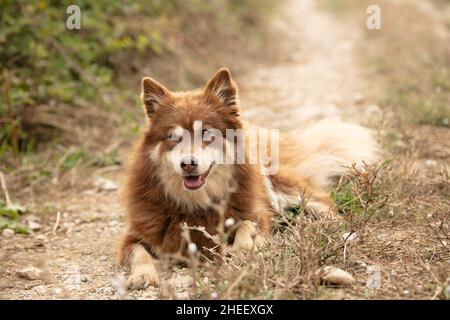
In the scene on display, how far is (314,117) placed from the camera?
7383mm

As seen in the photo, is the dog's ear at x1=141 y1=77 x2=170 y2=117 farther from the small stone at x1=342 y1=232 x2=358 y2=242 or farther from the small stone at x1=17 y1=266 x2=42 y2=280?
the small stone at x1=342 y1=232 x2=358 y2=242

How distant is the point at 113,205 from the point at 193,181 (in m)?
1.75

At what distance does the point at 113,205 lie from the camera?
546 cm

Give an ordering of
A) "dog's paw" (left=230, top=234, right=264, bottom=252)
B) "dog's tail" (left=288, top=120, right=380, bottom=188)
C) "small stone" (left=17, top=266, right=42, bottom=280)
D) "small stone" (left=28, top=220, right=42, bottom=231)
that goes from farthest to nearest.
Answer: "dog's tail" (left=288, top=120, right=380, bottom=188) < "small stone" (left=28, top=220, right=42, bottom=231) < "small stone" (left=17, top=266, right=42, bottom=280) < "dog's paw" (left=230, top=234, right=264, bottom=252)

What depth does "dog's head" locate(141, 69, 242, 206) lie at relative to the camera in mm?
4011

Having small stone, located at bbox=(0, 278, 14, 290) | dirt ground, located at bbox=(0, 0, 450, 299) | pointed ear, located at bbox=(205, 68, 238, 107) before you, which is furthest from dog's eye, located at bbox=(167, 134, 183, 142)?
small stone, located at bbox=(0, 278, 14, 290)

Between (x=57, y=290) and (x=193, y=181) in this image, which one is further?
(x=193, y=181)

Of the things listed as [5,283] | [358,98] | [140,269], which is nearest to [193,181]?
[140,269]

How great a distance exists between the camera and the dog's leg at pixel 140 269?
3.56 metres

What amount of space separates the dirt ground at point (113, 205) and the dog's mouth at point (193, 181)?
592 millimetres

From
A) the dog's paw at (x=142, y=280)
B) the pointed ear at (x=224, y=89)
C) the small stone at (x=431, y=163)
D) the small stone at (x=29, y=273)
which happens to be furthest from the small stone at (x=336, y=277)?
the small stone at (x=431, y=163)

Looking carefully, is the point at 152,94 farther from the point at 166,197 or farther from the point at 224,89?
the point at 166,197

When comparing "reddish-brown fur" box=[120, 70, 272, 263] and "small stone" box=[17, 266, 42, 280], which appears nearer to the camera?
"small stone" box=[17, 266, 42, 280]
